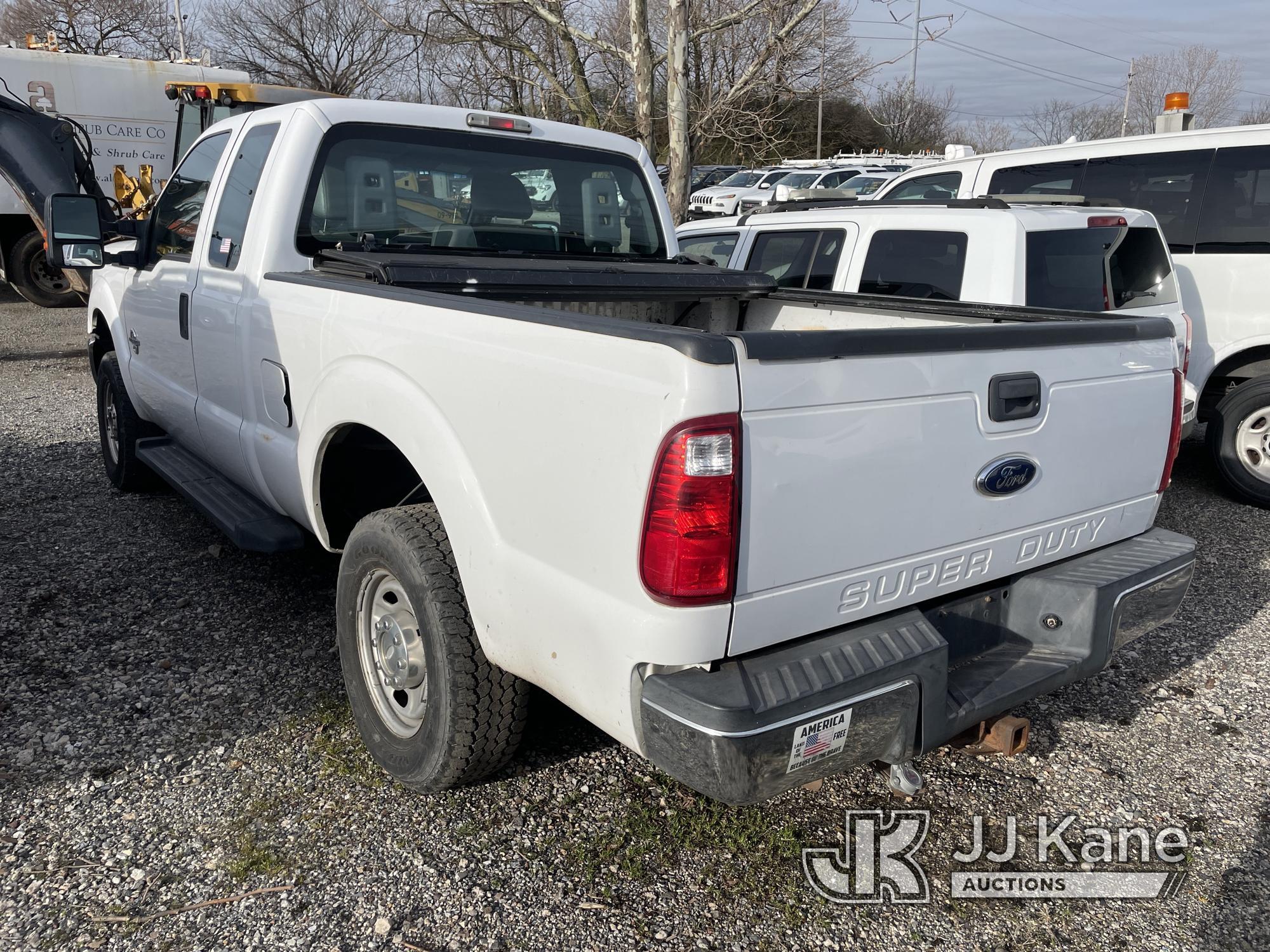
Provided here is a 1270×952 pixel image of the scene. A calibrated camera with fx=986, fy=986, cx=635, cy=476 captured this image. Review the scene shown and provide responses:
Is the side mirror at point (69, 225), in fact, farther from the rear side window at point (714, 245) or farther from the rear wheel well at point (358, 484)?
the rear side window at point (714, 245)

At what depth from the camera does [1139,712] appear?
371cm

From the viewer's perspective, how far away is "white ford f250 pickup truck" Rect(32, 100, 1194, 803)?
6.87ft

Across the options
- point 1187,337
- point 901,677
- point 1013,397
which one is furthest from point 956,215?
point 901,677

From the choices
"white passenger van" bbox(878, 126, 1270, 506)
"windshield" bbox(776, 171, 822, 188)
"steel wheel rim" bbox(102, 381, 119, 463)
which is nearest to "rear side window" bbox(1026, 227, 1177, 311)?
"white passenger van" bbox(878, 126, 1270, 506)

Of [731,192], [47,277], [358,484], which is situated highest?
[731,192]

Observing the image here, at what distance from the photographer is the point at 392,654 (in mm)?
3053

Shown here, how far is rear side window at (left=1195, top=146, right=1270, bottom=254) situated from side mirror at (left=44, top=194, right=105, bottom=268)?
21.1ft

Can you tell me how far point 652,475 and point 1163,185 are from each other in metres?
6.08

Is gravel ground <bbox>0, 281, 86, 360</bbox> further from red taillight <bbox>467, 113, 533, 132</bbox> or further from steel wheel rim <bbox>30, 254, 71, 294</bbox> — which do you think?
red taillight <bbox>467, 113, 533, 132</bbox>

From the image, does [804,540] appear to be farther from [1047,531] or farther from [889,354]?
[1047,531]

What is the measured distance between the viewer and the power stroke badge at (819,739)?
2.15 metres

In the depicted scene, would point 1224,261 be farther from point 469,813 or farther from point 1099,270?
point 469,813

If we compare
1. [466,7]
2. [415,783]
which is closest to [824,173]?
[466,7]

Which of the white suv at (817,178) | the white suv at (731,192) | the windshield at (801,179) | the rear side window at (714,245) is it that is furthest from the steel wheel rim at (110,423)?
the windshield at (801,179)
